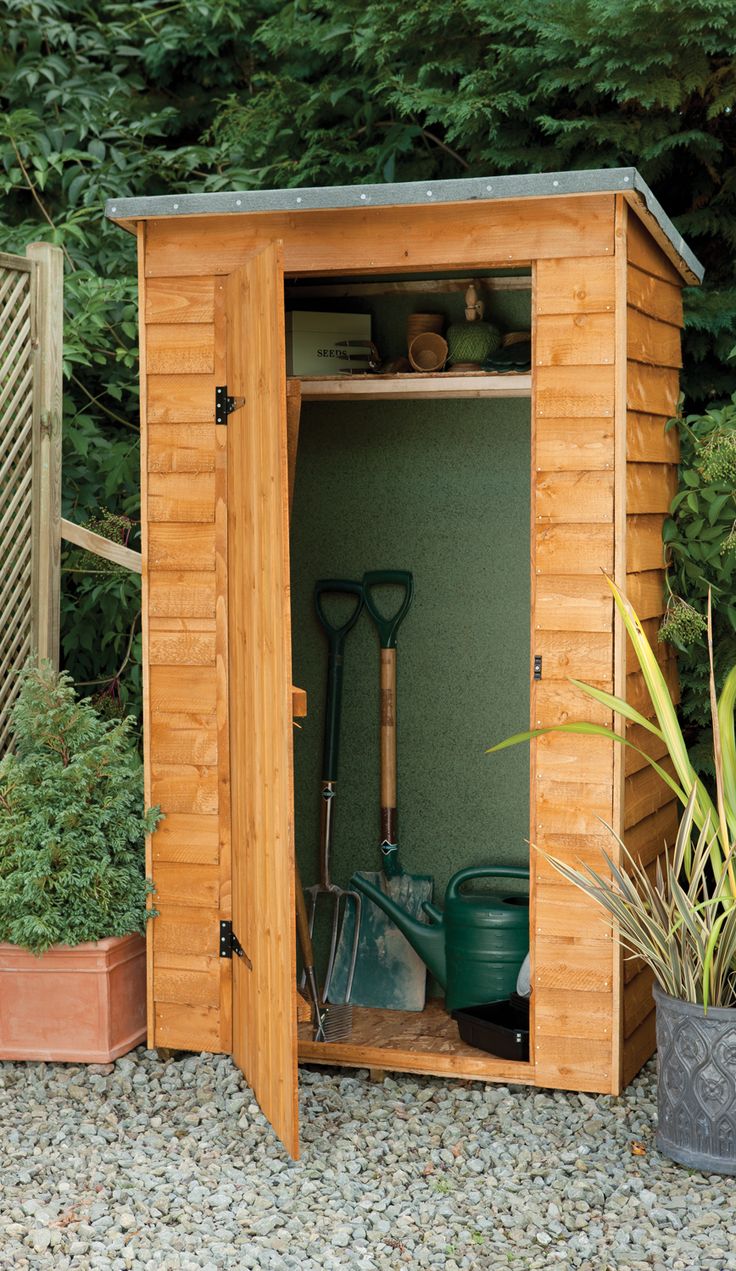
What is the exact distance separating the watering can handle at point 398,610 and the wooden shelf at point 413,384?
583 millimetres

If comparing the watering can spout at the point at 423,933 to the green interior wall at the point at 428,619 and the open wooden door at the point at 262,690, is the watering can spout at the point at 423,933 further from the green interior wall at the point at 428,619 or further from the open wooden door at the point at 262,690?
the open wooden door at the point at 262,690

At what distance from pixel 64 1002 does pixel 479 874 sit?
1.21m

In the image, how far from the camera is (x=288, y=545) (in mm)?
3018

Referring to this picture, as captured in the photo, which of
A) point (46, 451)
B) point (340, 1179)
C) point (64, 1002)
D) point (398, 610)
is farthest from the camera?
point (398, 610)

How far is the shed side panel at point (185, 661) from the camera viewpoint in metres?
3.53

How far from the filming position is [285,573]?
2.96 meters

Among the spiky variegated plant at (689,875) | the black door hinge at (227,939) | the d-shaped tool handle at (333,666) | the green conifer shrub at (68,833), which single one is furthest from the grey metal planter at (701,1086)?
the d-shaped tool handle at (333,666)

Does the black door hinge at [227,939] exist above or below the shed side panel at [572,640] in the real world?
below

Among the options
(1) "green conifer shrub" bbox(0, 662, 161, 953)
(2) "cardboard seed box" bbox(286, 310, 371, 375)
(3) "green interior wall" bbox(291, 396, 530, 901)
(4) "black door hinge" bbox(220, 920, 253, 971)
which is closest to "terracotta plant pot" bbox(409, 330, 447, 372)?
(2) "cardboard seed box" bbox(286, 310, 371, 375)

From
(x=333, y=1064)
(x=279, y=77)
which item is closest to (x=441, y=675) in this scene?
(x=333, y=1064)

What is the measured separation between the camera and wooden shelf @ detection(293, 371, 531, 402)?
12.1 ft

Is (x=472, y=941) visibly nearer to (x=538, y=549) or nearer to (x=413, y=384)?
(x=538, y=549)

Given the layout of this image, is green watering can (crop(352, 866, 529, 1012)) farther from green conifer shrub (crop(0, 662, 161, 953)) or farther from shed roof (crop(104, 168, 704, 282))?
shed roof (crop(104, 168, 704, 282))

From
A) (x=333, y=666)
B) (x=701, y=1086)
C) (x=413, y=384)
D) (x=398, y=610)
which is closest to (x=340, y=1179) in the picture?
(x=701, y=1086)
